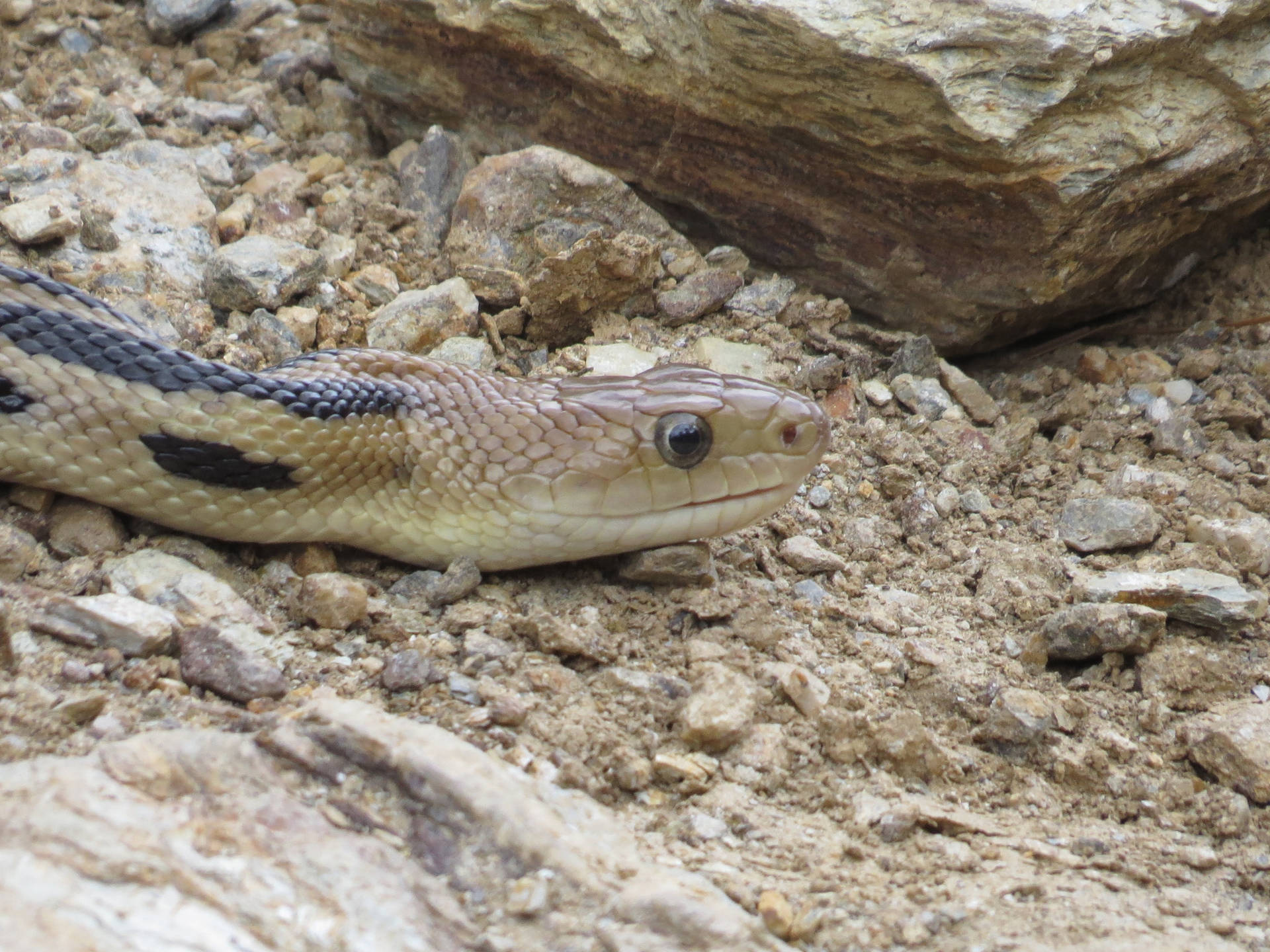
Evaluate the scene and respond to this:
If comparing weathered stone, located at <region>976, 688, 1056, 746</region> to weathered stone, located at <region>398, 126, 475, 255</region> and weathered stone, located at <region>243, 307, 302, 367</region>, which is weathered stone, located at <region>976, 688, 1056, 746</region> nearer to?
weathered stone, located at <region>243, 307, 302, 367</region>

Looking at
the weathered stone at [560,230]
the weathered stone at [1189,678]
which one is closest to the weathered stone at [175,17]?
the weathered stone at [560,230]

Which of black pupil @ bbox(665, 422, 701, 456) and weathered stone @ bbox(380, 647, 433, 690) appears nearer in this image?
weathered stone @ bbox(380, 647, 433, 690)

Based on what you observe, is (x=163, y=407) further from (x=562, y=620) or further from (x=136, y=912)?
(x=136, y=912)

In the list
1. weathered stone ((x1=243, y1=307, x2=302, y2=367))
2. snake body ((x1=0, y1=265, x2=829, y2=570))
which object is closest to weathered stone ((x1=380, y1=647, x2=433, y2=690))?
snake body ((x1=0, y1=265, x2=829, y2=570))

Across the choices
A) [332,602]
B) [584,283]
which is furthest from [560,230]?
[332,602]

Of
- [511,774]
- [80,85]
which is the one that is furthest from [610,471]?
[80,85]

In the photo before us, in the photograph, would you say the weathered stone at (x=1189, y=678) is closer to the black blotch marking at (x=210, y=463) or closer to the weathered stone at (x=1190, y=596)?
the weathered stone at (x=1190, y=596)
